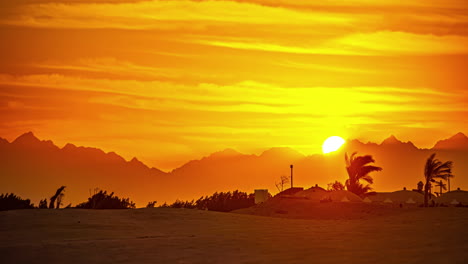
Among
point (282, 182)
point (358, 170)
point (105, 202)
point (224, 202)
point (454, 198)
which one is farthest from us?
point (282, 182)

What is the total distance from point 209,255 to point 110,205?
3113 centimetres

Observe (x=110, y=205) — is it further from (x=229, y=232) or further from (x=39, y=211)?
(x=229, y=232)

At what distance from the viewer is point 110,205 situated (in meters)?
50.0

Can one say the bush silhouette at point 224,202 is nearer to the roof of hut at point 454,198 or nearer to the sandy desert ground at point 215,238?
the roof of hut at point 454,198

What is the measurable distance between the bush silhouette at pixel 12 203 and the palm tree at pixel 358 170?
3619cm

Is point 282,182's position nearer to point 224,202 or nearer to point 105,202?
point 224,202

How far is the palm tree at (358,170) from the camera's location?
7562 centimetres

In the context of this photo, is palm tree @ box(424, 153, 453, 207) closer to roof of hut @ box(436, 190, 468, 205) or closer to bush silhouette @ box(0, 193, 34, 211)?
roof of hut @ box(436, 190, 468, 205)

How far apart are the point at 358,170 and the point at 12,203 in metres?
37.5

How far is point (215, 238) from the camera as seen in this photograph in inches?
941

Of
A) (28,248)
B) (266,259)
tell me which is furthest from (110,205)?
(266,259)

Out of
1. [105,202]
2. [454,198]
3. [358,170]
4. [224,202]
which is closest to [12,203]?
[105,202]

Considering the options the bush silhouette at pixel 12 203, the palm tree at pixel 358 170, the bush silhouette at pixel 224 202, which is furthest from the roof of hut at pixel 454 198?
the bush silhouette at pixel 12 203

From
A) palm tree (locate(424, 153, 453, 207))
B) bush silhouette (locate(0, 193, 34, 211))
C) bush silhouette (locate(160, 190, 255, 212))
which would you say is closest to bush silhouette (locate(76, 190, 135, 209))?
bush silhouette (locate(0, 193, 34, 211))
